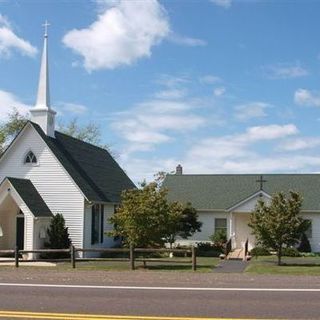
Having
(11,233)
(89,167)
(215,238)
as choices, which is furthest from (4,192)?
(215,238)

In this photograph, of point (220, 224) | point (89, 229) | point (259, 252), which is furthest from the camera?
point (220, 224)

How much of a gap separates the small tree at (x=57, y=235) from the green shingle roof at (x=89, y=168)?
79.5 inches

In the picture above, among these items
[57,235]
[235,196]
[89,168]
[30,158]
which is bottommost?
[57,235]

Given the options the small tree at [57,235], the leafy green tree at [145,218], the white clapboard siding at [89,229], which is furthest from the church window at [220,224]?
the leafy green tree at [145,218]

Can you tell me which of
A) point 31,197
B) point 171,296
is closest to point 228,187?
point 31,197

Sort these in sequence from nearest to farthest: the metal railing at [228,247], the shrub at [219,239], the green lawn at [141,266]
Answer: the green lawn at [141,266]
the metal railing at [228,247]
the shrub at [219,239]

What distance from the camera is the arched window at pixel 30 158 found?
111ft

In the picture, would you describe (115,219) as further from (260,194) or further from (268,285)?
(260,194)

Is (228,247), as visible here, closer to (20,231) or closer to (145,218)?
(145,218)

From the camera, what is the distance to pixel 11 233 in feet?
112

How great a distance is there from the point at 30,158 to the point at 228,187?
17.0m

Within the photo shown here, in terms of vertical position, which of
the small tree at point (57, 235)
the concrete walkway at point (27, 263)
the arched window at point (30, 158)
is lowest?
the concrete walkway at point (27, 263)

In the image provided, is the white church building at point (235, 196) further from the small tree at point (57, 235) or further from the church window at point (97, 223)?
the small tree at point (57, 235)

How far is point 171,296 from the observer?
15.1m
